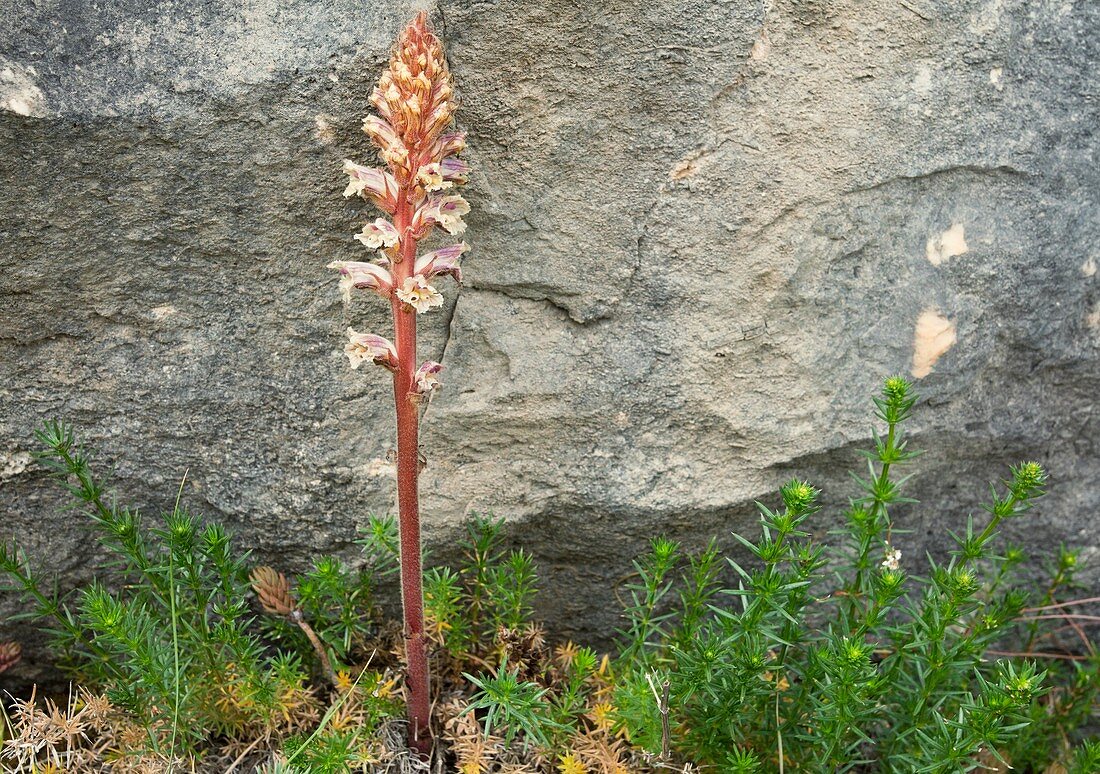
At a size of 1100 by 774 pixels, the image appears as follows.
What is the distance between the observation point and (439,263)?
2.12m

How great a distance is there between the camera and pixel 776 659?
7.82ft

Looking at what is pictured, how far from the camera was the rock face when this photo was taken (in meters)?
2.28

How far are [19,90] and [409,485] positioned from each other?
1.20 metres

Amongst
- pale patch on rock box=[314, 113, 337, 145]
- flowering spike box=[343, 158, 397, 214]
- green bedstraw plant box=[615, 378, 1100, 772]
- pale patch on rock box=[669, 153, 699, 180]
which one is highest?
A: pale patch on rock box=[314, 113, 337, 145]

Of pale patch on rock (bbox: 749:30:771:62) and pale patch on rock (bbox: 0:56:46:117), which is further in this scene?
pale patch on rock (bbox: 749:30:771:62)

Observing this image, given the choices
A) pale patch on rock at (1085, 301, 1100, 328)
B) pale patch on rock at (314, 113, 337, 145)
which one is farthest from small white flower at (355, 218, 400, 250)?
pale patch on rock at (1085, 301, 1100, 328)

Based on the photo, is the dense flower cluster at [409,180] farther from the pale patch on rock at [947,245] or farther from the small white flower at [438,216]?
the pale patch on rock at [947,245]

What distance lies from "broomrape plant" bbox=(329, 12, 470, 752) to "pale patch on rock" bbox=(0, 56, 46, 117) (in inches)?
28.1

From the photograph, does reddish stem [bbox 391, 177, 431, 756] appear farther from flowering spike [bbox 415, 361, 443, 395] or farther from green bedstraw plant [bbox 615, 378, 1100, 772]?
green bedstraw plant [bbox 615, 378, 1100, 772]

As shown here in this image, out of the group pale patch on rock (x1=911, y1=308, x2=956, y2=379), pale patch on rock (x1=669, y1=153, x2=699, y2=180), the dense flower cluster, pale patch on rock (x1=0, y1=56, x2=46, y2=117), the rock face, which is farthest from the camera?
pale patch on rock (x1=911, y1=308, x2=956, y2=379)

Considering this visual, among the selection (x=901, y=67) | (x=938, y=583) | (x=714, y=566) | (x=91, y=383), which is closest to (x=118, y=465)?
(x=91, y=383)

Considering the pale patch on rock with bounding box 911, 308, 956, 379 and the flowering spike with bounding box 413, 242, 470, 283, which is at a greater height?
the flowering spike with bounding box 413, 242, 470, 283

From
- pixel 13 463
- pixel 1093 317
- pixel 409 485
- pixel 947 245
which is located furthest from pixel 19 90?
pixel 1093 317

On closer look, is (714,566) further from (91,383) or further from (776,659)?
(91,383)
